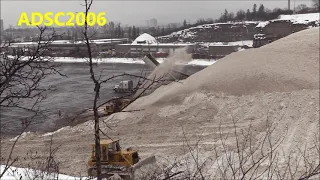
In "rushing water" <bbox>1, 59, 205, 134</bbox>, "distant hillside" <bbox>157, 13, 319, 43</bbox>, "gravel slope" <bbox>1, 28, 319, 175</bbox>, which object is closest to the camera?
"gravel slope" <bbox>1, 28, 319, 175</bbox>

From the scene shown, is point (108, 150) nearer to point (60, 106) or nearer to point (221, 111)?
point (221, 111)

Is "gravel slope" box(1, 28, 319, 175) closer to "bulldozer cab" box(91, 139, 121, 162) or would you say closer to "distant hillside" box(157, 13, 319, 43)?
"bulldozer cab" box(91, 139, 121, 162)

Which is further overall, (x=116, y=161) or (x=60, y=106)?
(x=60, y=106)

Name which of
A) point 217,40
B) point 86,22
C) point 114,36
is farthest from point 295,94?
point 114,36

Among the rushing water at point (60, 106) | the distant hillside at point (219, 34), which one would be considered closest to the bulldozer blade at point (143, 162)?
the rushing water at point (60, 106)

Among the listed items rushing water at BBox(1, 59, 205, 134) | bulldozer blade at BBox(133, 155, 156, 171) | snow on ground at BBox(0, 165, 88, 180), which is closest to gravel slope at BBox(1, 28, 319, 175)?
rushing water at BBox(1, 59, 205, 134)

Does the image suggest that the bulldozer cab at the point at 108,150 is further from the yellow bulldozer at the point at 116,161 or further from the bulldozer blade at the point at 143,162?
the bulldozer blade at the point at 143,162

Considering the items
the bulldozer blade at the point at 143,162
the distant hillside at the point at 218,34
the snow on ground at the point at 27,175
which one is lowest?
the bulldozer blade at the point at 143,162

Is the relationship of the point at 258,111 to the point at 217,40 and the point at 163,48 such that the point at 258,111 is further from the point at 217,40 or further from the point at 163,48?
the point at 217,40

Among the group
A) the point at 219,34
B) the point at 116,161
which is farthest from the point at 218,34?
the point at 116,161

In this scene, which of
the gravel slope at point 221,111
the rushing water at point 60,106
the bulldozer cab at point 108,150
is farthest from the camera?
the rushing water at point 60,106

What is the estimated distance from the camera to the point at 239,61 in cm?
1839

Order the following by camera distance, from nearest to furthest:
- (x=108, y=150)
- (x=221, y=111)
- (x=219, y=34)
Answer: (x=108, y=150) < (x=221, y=111) < (x=219, y=34)

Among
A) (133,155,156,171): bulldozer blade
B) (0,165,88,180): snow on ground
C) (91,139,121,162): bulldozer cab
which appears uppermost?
(0,165,88,180): snow on ground
